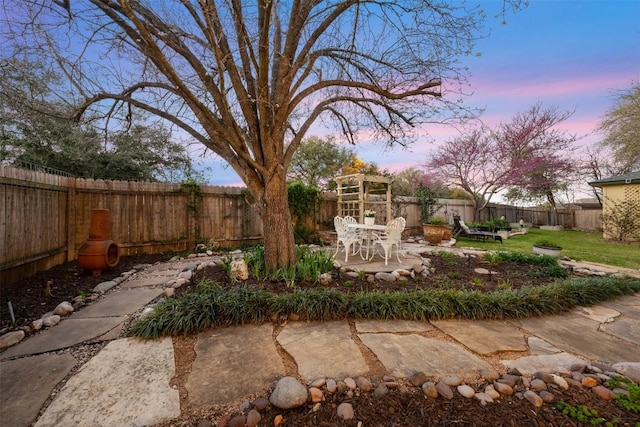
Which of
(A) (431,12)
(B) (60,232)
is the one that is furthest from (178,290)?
(A) (431,12)

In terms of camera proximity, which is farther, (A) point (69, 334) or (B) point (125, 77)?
(B) point (125, 77)

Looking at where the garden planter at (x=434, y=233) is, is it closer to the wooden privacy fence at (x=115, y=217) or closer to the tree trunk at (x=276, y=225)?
the wooden privacy fence at (x=115, y=217)

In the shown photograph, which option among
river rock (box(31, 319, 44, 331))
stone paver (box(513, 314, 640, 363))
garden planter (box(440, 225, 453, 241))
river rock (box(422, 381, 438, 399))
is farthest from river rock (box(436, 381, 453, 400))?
garden planter (box(440, 225, 453, 241))

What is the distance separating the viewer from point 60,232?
4492mm

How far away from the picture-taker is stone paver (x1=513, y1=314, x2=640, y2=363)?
206 cm

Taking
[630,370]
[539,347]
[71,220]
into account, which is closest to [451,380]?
[539,347]

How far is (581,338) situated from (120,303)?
15.4ft

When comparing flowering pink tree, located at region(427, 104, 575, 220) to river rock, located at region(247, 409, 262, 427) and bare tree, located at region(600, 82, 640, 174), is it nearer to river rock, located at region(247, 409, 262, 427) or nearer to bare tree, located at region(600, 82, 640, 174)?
bare tree, located at region(600, 82, 640, 174)

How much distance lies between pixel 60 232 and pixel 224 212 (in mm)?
3107

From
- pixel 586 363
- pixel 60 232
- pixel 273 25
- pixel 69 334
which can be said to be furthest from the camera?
pixel 60 232

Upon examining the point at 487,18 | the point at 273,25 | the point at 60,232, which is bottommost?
the point at 60,232

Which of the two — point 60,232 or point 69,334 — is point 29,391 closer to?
point 69,334

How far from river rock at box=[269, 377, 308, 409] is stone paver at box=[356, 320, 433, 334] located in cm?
96

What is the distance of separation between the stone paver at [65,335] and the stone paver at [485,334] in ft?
10.2
